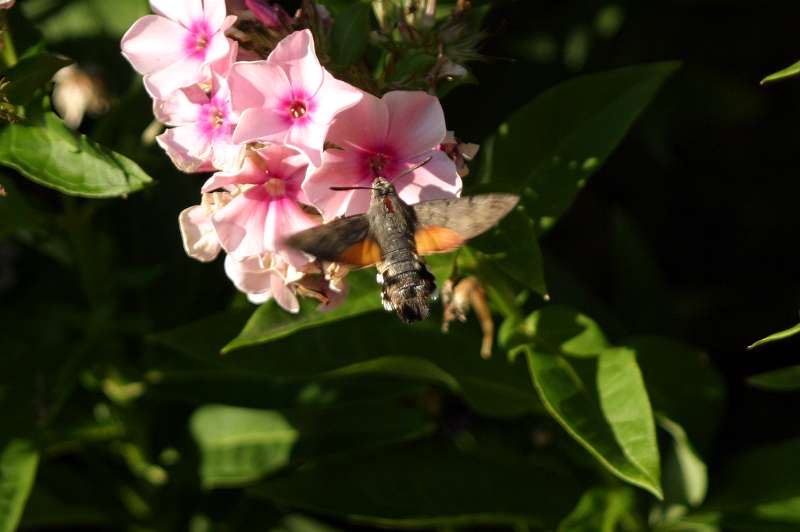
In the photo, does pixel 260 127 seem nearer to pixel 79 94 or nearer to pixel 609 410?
pixel 609 410

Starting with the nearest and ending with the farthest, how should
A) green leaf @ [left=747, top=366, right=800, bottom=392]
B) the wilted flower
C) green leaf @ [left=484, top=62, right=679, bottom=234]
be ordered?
green leaf @ [left=747, top=366, right=800, bottom=392]
green leaf @ [left=484, top=62, right=679, bottom=234]
the wilted flower

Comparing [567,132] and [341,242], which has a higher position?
[341,242]

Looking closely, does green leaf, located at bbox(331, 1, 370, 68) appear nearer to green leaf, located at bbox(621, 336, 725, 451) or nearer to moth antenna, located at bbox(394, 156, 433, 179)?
moth antenna, located at bbox(394, 156, 433, 179)

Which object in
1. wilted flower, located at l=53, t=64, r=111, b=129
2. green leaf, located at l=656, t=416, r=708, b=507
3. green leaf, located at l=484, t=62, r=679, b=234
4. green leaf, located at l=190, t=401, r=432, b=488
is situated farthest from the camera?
→ wilted flower, located at l=53, t=64, r=111, b=129

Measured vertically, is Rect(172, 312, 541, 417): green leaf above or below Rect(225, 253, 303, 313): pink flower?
below

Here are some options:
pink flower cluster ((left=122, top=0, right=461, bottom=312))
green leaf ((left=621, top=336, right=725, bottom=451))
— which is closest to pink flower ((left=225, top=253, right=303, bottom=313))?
pink flower cluster ((left=122, top=0, right=461, bottom=312))

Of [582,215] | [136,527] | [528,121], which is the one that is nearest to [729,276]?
[582,215]

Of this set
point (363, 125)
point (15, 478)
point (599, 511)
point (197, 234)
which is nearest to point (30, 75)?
point (197, 234)

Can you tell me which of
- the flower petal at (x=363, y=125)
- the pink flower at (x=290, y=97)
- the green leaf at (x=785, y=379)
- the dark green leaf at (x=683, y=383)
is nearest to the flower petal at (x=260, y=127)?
the pink flower at (x=290, y=97)

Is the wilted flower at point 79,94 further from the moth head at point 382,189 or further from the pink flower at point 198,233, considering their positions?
the moth head at point 382,189
